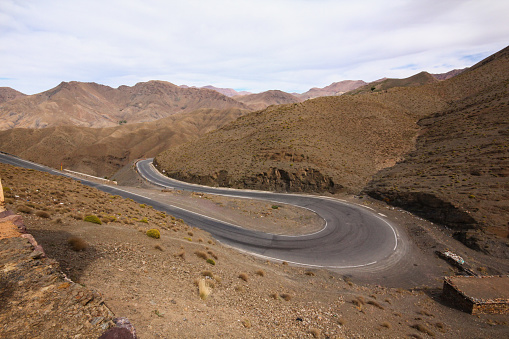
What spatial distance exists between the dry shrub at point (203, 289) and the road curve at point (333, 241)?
9.74 m

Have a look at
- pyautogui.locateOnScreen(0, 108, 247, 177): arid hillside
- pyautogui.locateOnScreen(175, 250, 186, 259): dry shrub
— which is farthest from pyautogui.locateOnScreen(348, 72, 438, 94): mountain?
pyautogui.locateOnScreen(175, 250, 186, 259): dry shrub

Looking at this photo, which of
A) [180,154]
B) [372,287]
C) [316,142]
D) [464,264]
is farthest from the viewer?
[180,154]

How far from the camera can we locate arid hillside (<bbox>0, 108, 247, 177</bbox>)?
Answer: 10475 centimetres

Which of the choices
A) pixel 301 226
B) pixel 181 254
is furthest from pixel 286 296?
pixel 301 226

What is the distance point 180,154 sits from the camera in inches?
2333

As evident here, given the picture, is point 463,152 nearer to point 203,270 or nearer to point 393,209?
point 393,209

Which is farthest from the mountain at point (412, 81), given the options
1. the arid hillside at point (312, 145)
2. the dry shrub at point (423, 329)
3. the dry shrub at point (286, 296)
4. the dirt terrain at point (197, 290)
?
the dry shrub at point (286, 296)

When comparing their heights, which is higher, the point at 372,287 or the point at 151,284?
the point at 151,284

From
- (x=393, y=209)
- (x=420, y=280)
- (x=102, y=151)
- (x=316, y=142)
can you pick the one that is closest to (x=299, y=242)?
(x=420, y=280)

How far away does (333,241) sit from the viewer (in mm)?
21719

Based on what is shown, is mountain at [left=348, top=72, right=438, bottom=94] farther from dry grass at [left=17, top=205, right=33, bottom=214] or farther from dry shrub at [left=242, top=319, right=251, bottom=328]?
dry grass at [left=17, top=205, right=33, bottom=214]

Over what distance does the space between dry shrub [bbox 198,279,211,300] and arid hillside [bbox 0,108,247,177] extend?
105 meters

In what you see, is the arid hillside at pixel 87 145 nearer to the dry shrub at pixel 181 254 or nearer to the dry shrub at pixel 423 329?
the dry shrub at pixel 181 254

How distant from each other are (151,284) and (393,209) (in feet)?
96.1
